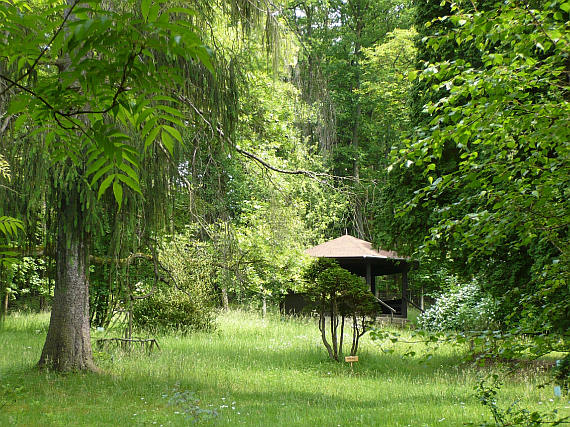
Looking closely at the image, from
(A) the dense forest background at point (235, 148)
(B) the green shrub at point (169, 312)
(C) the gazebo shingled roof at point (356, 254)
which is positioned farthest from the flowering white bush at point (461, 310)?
(B) the green shrub at point (169, 312)

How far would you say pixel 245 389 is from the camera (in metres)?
8.06

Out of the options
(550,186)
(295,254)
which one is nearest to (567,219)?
(550,186)

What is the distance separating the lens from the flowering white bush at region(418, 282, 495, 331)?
14525 millimetres

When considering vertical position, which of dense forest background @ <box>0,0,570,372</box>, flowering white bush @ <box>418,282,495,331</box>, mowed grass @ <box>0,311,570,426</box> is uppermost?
dense forest background @ <box>0,0,570,372</box>

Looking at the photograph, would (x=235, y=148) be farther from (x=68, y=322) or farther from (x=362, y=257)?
(x=362, y=257)

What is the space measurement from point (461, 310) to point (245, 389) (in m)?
9.11

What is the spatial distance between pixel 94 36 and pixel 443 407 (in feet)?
22.3

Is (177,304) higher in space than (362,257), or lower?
lower

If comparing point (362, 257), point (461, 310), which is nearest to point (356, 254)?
point (362, 257)

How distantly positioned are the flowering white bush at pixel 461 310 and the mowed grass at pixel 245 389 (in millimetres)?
2589

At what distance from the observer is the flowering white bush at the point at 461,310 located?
Result: 47.7 ft

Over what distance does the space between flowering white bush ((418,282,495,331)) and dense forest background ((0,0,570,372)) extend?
458mm

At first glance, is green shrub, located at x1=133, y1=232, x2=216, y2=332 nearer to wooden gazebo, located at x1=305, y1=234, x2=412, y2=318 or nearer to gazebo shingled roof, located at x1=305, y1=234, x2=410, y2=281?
gazebo shingled roof, located at x1=305, y1=234, x2=410, y2=281

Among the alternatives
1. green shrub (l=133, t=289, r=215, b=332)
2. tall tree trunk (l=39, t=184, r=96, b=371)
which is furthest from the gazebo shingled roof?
tall tree trunk (l=39, t=184, r=96, b=371)
